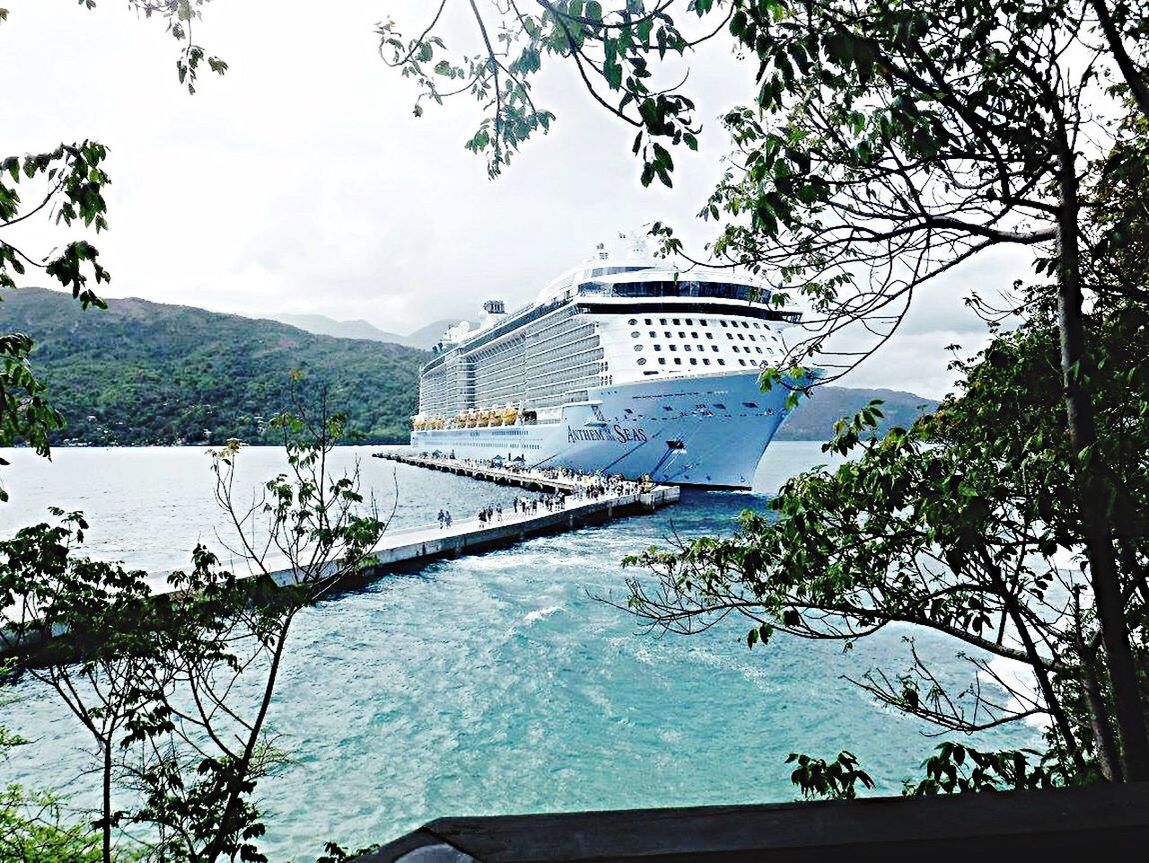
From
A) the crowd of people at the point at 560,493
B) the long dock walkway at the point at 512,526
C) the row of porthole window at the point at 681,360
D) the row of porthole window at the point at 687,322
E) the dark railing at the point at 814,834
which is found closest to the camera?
the dark railing at the point at 814,834

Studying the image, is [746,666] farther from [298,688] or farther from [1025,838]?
[1025,838]

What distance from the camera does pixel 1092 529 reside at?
7.34 ft

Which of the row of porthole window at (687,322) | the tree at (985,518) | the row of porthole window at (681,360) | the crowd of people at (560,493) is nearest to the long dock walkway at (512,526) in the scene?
the crowd of people at (560,493)

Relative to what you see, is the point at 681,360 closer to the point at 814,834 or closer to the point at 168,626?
the point at 168,626

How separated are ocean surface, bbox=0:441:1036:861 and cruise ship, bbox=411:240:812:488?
18128 millimetres

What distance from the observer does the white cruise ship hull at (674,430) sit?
32781 mm

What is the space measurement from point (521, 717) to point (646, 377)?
27.8 meters

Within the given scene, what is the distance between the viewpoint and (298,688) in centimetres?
1115

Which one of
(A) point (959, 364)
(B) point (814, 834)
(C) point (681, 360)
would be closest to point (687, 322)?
(C) point (681, 360)

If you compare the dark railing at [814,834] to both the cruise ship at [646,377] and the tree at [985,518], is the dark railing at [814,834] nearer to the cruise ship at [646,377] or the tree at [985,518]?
the tree at [985,518]

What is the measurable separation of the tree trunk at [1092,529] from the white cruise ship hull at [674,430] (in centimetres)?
2881

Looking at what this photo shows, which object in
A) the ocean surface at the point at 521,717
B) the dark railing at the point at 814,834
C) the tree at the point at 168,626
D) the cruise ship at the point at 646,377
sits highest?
the cruise ship at the point at 646,377

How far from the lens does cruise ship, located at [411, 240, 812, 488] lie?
111 feet

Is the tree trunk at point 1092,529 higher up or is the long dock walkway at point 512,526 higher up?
the tree trunk at point 1092,529
